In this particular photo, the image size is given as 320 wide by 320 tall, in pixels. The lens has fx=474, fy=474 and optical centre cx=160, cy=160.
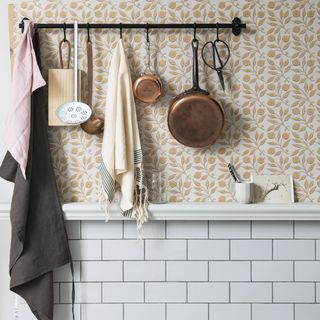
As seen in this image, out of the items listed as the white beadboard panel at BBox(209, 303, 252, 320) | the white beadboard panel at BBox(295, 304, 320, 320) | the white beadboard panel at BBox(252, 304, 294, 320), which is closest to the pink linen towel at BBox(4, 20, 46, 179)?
the white beadboard panel at BBox(209, 303, 252, 320)

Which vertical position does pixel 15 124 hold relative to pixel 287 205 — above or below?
above

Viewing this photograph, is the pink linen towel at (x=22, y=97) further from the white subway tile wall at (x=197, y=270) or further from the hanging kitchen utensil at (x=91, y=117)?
the white subway tile wall at (x=197, y=270)

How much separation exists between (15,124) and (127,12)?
570mm

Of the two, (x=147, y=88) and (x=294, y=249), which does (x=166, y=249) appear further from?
(x=147, y=88)

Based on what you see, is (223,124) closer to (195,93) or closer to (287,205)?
(195,93)

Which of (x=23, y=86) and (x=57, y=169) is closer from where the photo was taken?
(x=23, y=86)

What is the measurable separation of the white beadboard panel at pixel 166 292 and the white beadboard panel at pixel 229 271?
117 millimetres

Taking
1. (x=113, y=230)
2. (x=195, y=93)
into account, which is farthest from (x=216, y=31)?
(x=113, y=230)

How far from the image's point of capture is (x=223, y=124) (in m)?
1.66

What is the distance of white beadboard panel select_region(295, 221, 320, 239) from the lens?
5.67ft

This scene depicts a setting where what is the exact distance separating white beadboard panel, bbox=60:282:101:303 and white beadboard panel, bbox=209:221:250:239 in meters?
0.47

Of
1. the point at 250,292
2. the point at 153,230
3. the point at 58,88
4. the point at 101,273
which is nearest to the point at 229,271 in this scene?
the point at 250,292

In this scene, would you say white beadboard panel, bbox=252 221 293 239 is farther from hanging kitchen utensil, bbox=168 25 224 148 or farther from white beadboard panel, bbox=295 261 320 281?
hanging kitchen utensil, bbox=168 25 224 148

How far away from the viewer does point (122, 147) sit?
1.63m
